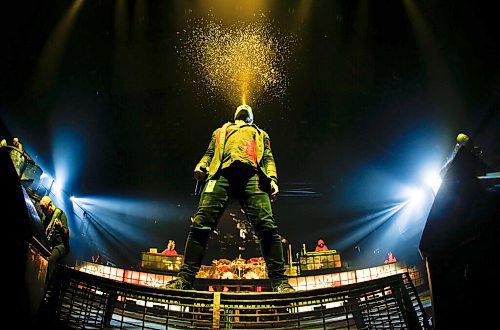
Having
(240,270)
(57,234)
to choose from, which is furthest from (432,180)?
(57,234)

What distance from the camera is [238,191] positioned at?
4.71 metres

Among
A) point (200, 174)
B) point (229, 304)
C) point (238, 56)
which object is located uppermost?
point (238, 56)

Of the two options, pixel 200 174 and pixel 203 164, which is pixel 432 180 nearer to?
pixel 203 164

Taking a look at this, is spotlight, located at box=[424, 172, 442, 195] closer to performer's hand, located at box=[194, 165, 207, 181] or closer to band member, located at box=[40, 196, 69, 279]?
performer's hand, located at box=[194, 165, 207, 181]

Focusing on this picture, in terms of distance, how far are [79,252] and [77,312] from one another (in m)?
12.6

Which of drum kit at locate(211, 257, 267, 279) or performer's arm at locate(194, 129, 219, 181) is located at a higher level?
performer's arm at locate(194, 129, 219, 181)

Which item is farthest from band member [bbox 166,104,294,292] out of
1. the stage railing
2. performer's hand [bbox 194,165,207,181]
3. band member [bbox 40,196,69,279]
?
band member [bbox 40,196,69,279]

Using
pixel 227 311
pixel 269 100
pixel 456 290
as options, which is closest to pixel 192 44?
pixel 269 100

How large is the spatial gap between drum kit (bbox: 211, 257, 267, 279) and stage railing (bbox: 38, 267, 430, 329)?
6.76 metres

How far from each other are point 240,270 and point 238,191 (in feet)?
19.7

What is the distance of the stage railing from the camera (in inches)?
112

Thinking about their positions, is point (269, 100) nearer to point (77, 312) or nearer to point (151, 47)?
point (151, 47)

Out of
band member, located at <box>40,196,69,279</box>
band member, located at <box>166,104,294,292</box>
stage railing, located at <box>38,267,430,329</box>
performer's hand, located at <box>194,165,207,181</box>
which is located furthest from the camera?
band member, located at <box>40,196,69,279</box>

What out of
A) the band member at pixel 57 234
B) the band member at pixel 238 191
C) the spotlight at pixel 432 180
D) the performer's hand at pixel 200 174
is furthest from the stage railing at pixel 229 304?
the spotlight at pixel 432 180
